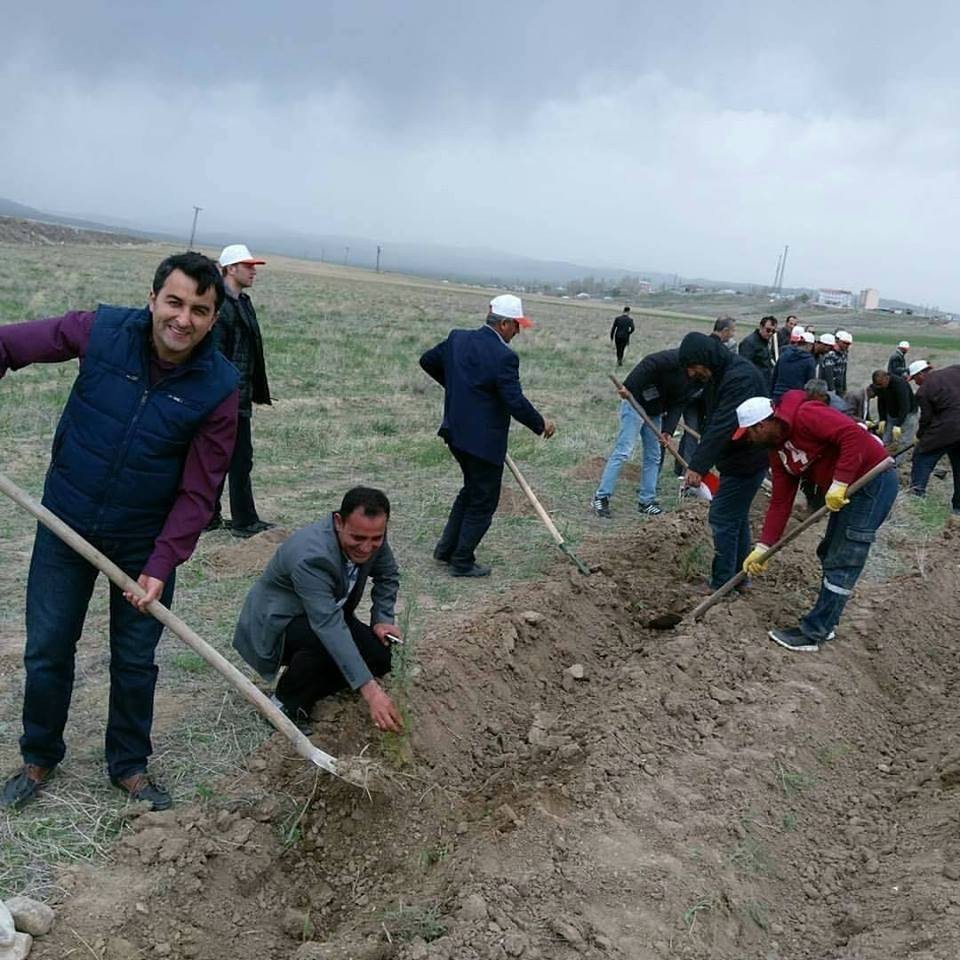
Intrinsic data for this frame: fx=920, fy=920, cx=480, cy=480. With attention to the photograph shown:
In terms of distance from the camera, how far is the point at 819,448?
5059mm

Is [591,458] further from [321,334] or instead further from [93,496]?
[321,334]

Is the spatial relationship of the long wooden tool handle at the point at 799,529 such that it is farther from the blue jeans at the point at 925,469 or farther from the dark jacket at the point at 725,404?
the blue jeans at the point at 925,469

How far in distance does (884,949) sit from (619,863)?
3.02ft

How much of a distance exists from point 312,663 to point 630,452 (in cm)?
462

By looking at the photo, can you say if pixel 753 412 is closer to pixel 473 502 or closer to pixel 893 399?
pixel 473 502

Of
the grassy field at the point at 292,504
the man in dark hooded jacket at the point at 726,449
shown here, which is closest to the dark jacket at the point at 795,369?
the grassy field at the point at 292,504

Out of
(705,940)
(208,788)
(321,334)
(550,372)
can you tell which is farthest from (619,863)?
(321,334)

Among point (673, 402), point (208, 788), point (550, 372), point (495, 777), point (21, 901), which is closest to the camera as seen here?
point (21, 901)

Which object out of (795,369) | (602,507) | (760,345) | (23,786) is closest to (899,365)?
(760,345)

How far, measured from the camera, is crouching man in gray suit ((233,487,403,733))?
11.9 ft

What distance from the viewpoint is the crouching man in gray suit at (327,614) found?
3.63 meters

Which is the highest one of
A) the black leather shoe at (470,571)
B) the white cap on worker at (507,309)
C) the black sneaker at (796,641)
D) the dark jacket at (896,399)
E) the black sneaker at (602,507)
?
the white cap on worker at (507,309)

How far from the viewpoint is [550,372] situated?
765 inches

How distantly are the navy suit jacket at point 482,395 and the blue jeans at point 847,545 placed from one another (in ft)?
6.25
